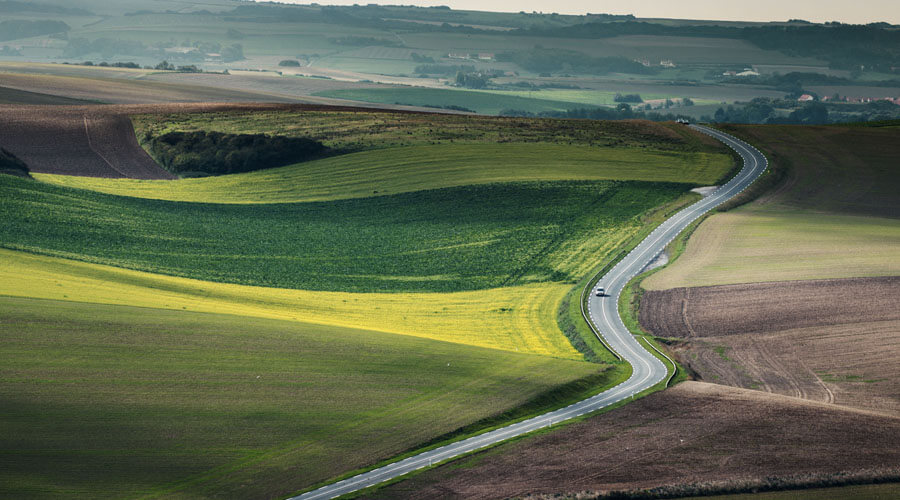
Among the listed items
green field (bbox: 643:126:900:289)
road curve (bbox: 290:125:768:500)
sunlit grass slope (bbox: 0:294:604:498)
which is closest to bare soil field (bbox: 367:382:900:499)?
road curve (bbox: 290:125:768:500)

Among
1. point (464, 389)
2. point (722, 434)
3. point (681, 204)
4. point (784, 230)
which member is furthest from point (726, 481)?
point (681, 204)

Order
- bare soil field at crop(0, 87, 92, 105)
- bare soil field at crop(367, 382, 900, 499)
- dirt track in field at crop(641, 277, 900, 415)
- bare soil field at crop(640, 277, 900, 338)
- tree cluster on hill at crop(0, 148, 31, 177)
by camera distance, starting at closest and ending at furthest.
Result: bare soil field at crop(367, 382, 900, 499) < dirt track in field at crop(641, 277, 900, 415) < bare soil field at crop(640, 277, 900, 338) < tree cluster on hill at crop(0, 148, 31, 177) < bare soil field at crop(0, 87, 92, 105)

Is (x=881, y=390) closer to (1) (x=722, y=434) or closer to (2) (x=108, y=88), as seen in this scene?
(1) (x=722, y=434)

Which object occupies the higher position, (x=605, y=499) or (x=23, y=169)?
(x=23, y=169)

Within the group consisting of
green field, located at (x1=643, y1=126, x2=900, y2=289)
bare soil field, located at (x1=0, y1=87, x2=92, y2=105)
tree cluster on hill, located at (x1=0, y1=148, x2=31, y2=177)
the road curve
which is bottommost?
the road curve

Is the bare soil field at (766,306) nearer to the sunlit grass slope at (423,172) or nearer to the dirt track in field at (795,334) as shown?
the dirt track in field at (795,334)

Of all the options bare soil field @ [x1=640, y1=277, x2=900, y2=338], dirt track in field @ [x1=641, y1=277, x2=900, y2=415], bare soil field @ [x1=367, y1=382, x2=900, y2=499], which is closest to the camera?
bare soil field @ [x1=367, y1=382, x2=900, y2=499]

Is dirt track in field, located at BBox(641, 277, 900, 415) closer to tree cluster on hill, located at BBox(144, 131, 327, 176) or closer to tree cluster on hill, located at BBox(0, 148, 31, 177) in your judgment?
tree cluster on hill, located at BBox(144, 131, 327, 176)
